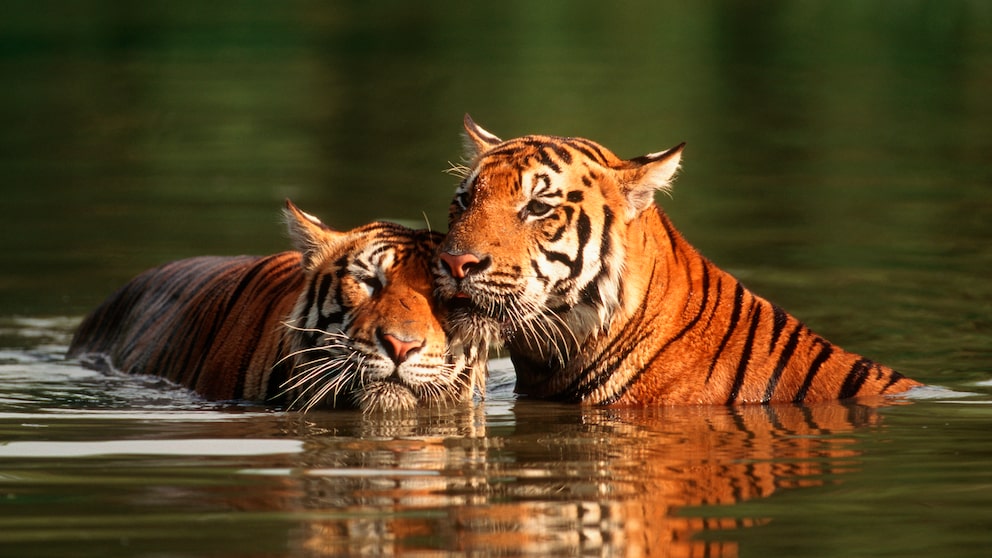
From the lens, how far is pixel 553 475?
5160 mm

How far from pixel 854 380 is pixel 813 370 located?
0.63 ft

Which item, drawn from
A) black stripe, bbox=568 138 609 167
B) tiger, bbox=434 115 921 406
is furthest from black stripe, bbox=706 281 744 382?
black stripe, bbox=568 138 609 167

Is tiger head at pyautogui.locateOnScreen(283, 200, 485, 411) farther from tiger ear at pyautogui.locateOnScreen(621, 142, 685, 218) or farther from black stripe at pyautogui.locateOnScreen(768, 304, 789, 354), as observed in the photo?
black stripe at pyautogui.locateOnScreen(768, 304, 789, 354)

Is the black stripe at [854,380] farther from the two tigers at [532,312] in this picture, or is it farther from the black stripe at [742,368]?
the black stripe at [742,368]

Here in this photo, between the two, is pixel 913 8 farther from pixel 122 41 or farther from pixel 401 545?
pixel 401 545

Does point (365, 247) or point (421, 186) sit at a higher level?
point (421, 186)

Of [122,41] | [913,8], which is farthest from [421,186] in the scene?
[913,8]

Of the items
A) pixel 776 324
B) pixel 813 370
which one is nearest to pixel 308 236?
pixel 776 324

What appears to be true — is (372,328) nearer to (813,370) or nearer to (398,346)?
(398,346)

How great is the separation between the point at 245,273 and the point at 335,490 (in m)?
2.66

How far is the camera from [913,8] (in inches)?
1201

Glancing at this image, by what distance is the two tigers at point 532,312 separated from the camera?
6.06 meters

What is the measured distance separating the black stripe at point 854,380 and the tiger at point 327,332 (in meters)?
1.43

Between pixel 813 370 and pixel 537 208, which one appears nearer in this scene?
pixel 537 208
